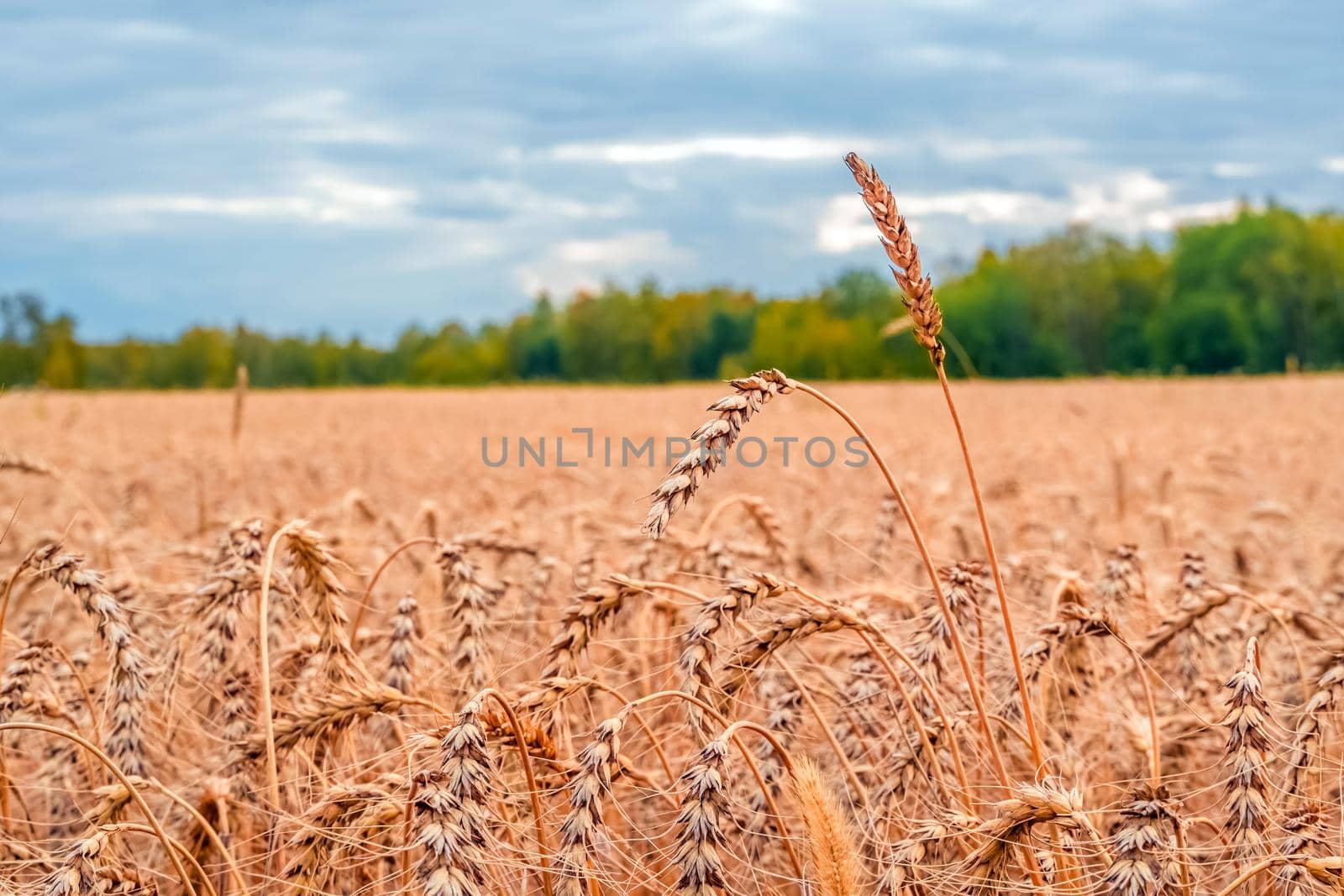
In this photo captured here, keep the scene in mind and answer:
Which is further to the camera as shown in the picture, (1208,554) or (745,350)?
(745,350)

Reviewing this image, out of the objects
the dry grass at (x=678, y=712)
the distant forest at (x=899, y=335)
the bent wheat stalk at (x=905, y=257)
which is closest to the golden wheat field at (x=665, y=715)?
the dry grass at (x=678, y=712)

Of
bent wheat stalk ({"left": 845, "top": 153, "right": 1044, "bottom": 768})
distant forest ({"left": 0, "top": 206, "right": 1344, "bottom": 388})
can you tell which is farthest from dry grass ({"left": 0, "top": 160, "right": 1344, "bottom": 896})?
distant forest ({"left": 0, "top": 206, "right": 1344, "bottom": 388})

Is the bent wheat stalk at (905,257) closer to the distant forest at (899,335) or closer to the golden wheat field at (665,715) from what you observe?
the golden wheat field at (665,715)

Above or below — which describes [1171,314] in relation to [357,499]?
above

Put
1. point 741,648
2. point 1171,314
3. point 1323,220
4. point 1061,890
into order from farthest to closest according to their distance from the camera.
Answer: point 1323,220 → point 1171,314 → point 741,648 → point 1061,890

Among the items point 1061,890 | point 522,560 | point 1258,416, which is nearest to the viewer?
point 1061,890

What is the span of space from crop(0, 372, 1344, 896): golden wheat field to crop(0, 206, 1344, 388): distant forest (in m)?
43.1

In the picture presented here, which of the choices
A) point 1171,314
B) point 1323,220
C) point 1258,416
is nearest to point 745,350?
point 1171,314

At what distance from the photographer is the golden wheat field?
1.50 m

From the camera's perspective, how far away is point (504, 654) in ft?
10.1

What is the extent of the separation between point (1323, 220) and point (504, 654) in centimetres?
9256

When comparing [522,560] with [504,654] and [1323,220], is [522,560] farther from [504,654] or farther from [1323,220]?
[1323,220]

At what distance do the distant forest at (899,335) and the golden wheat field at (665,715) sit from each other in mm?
43109

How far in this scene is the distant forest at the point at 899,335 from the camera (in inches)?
2719
